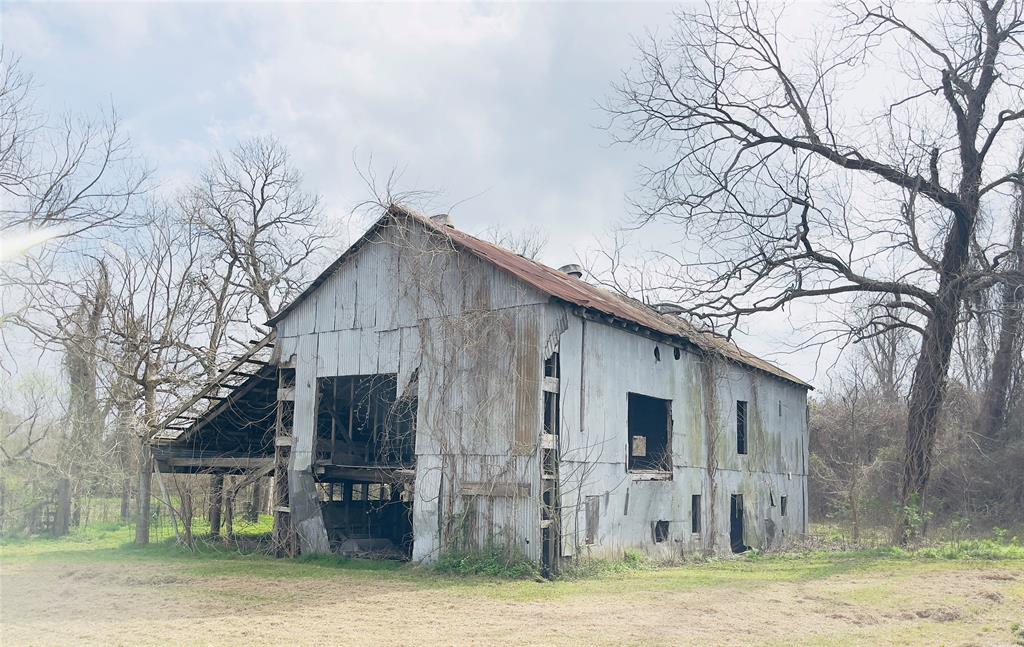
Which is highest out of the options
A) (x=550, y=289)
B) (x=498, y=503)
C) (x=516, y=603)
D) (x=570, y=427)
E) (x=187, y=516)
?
(x=550, y=289)

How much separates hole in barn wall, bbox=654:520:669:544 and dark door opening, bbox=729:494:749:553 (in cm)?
488

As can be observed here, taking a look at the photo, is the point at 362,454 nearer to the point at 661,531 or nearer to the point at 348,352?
the point at 348,352

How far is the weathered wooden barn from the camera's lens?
1698cm

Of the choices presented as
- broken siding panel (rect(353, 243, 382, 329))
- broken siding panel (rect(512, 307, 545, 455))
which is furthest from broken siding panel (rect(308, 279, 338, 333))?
broken siding panel (rect(512, 307, 545, 455))

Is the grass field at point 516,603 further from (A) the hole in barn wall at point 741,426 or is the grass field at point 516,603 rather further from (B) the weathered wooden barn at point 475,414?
(A) the hole in barn wall at point 741,426

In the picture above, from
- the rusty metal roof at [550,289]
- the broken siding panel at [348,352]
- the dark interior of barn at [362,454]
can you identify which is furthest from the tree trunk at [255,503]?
the broken siding panel at [348,352]

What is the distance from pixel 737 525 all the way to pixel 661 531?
5620 mm

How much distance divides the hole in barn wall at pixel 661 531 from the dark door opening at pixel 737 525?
192 inches

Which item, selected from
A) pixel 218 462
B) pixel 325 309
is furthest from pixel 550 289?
pixel 218 462

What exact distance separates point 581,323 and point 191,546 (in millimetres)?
12135

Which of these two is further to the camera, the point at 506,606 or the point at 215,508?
the point at 215,508

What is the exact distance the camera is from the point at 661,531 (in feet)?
67.2

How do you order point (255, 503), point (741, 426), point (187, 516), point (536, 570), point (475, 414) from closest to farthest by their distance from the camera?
A: 1. point (536, 570)
2. point (475, 414)
3. point (187, 516)
4. point (741, 426)
5. point (255, 503)

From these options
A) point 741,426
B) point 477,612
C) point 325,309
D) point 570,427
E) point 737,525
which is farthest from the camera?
point 741,426
